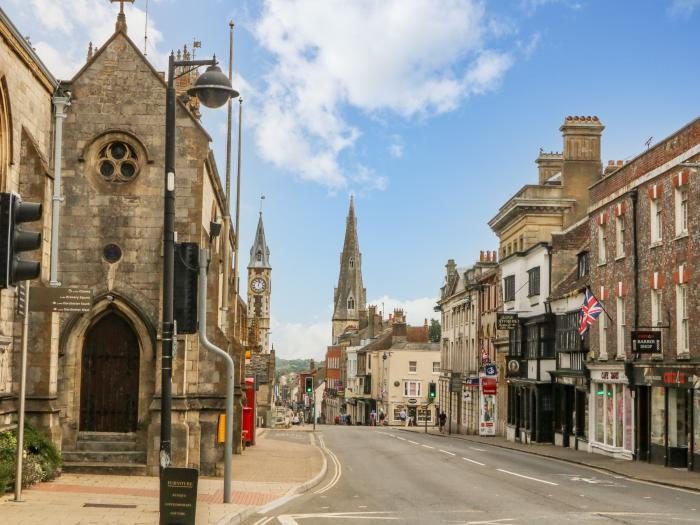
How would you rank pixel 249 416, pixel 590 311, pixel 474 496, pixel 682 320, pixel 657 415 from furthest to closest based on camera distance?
pixel 249 416 → pixel 590 311 → pixel 657 415 → pixel 682 320 → pixel 474 496

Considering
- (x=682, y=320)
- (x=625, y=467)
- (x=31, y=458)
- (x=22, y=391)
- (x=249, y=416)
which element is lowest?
(x=625, y=467)

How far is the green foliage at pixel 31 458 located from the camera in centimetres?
1817

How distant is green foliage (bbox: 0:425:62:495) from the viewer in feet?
59.6

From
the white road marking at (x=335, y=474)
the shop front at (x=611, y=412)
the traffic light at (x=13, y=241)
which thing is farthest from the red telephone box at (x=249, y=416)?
the traffic light at (x=13, y=241)

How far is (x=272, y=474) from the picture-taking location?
26.1 meters

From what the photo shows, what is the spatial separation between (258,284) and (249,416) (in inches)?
4318

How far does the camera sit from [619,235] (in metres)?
37.7

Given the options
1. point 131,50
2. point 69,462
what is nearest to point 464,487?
point 69,462

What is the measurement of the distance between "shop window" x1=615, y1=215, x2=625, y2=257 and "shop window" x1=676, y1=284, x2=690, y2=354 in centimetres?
550

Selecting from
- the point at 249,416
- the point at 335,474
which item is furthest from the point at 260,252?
the point at 335,474

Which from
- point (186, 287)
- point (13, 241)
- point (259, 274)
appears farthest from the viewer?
point (259, 274)

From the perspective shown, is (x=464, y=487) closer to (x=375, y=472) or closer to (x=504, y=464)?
(x=375, y=472)

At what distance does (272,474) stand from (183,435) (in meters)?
3.52

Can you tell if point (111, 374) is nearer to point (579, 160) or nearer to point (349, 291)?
point (579, 160)
